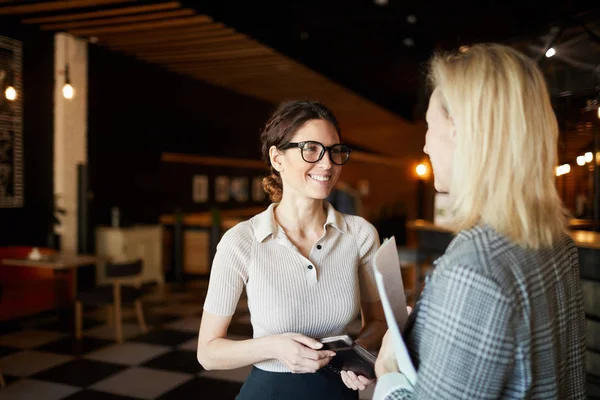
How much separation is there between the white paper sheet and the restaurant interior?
7.19 ft

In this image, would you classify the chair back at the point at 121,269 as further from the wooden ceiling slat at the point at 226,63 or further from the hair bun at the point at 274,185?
the hair bun at the point at 274,185

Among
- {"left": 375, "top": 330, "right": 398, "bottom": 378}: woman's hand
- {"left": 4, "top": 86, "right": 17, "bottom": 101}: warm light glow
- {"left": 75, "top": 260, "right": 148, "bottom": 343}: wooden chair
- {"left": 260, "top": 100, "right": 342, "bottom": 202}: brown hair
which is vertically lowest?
{"left": 75, "top": 260, "right": 148, "bottom": 343}: wooden chair

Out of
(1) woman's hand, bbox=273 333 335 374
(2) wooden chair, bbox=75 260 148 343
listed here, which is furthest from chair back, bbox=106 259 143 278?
(1) woman's hand, bbox=273 333 335 374

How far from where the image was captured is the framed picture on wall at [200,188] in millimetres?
10118

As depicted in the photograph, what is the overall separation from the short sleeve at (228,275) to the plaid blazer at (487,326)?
2.08ft

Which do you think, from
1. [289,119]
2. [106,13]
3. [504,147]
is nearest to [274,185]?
[289,119]

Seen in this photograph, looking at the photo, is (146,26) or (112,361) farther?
(146,26)

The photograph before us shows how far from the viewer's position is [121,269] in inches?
220

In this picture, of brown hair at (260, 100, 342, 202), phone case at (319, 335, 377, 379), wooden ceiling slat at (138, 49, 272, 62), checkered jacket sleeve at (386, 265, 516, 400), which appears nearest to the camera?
checkered jacket sleeve at (386, 265, 516, 400)

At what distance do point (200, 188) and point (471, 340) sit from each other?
9.72 m

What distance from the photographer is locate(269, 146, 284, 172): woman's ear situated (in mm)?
1706

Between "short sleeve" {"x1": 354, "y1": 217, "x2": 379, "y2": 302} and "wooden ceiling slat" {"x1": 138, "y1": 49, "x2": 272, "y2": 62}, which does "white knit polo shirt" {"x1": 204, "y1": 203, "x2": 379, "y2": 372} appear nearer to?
"short sleeve" {"x1": 354, "y1": 217, "x2": 379, "y2": 302}

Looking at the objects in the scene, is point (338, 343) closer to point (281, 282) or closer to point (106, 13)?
point (281, 282)

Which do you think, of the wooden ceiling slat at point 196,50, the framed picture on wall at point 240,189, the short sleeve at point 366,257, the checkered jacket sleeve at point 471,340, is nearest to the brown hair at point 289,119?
the short sleeve at point 366,257
